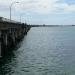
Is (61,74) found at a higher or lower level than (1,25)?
lower

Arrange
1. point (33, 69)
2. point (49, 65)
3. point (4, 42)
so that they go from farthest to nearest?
point (4, 42)
point (49, 65)
point (33, 69)

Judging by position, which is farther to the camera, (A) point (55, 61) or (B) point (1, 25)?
(B) point (1, 25)

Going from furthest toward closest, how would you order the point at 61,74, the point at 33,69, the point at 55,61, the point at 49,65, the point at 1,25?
the point at 1,25 < the point at 55,61 < the point at 49,65 < the point at 33,69 < the point at 61,74

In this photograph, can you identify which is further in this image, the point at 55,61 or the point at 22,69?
the point at 55,61

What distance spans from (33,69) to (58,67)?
3.34 metres

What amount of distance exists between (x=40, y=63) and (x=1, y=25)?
11.3 meters

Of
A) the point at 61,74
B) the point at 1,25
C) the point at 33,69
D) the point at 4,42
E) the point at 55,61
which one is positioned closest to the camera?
the point at 61,74

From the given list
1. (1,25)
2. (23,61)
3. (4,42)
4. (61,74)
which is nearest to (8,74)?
(61,74)

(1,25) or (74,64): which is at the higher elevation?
(1,25)

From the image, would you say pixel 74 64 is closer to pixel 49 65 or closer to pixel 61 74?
pixel 49 65

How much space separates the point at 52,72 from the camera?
102ft

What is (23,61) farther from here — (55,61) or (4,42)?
(4,42)

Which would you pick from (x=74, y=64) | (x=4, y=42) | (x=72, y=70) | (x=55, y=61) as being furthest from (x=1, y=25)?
(x=72, y=70)

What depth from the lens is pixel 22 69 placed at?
33469mm
